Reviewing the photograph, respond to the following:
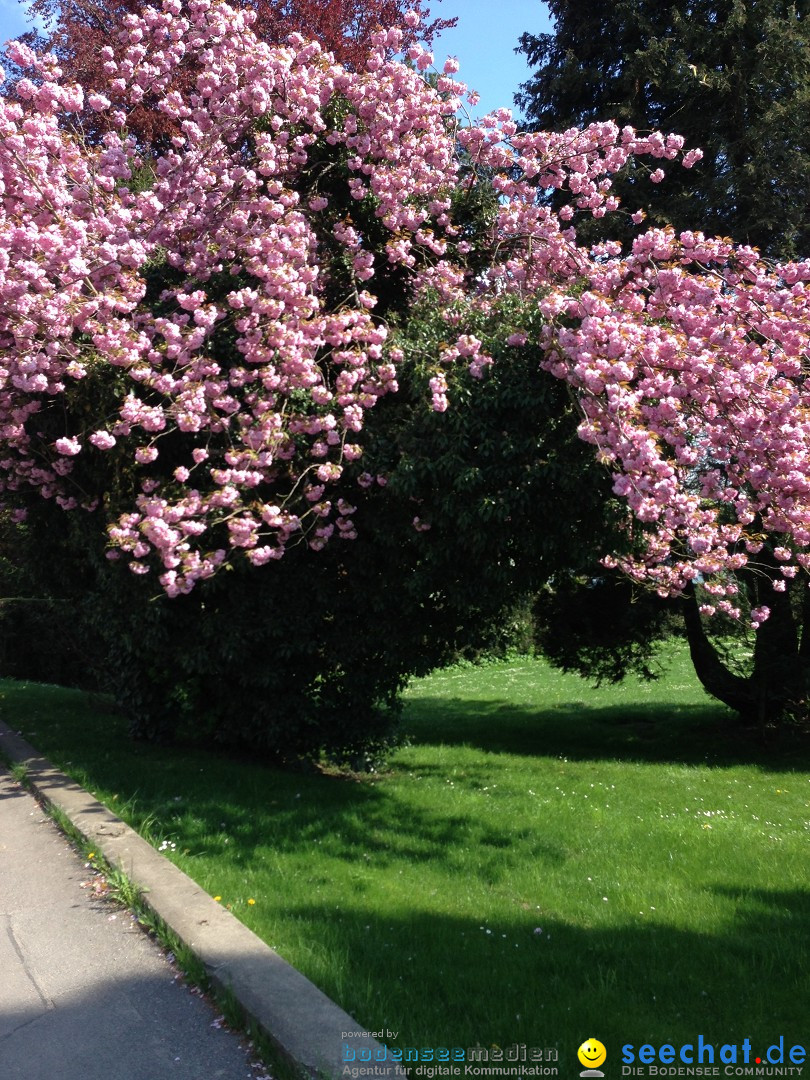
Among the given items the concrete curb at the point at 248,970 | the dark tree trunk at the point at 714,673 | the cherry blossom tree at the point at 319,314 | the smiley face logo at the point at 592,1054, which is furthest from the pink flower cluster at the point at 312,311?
the dark tree trunk at the point at 714,673

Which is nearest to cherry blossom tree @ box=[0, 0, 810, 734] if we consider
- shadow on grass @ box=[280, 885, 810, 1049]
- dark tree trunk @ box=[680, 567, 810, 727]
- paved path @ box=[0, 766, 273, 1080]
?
paved path @ box=[0, 766, 273, 1080]

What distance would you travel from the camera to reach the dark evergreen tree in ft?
36.5

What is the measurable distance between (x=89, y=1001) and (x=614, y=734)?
10.7 m

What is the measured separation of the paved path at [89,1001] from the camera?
10.7 ft

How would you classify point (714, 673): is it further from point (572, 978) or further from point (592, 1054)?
point (592, 1054)

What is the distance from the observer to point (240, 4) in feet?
45.2

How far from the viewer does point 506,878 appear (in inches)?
214

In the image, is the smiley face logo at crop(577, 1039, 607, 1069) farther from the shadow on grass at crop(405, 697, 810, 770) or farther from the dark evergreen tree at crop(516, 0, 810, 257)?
the dark evergreen tree at crop(516, 0, 810, 257)

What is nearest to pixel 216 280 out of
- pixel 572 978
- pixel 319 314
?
pixel 319 314

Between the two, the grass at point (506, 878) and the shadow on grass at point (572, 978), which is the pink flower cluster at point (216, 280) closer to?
the grass at point (506, 878)

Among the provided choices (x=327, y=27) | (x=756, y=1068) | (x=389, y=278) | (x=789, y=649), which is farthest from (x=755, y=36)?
(x=756, y=1068)

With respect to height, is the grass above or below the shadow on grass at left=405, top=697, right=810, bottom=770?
above

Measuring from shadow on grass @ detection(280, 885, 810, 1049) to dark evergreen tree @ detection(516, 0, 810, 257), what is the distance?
29.1 ft

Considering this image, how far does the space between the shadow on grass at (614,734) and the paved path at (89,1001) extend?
23.5ft
